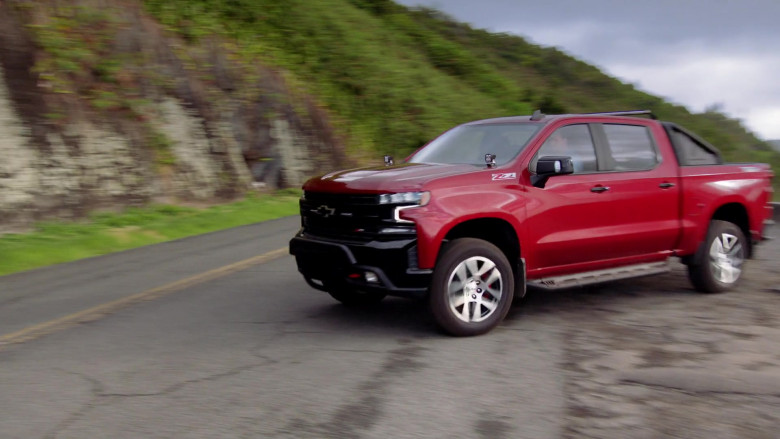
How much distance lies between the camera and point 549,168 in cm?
702

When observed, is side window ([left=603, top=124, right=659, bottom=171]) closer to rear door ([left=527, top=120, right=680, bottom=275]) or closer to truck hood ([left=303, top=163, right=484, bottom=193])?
rear door ([left=527, top=120, right=680, bottom=275])

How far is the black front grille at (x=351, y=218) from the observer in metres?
6.52

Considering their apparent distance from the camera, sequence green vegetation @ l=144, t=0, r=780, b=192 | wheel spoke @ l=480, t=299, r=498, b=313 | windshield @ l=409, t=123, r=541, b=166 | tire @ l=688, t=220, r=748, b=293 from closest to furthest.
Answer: wheel spoke @ l=480, t=299, r=498, b=313 → windshield @ l=409, t=123, r=541, b=166 → tire @ l=688, t=220, r=748, b=293 → green vegetation @ l=144, t=0, r=780, b=192

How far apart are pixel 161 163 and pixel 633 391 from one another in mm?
12537

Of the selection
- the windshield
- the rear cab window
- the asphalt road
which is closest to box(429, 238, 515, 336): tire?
the asphalt road

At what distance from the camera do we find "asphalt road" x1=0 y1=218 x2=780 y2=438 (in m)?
4.70

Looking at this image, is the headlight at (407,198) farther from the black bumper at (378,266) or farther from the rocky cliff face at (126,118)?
the rocky cliff face at (126,118)

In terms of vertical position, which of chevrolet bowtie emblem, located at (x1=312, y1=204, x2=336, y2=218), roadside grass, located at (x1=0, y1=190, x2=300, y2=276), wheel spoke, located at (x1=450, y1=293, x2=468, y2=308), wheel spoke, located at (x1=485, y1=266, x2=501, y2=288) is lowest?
roadside grass, located at (x1=0, y1=190, x2=300, y2=276)

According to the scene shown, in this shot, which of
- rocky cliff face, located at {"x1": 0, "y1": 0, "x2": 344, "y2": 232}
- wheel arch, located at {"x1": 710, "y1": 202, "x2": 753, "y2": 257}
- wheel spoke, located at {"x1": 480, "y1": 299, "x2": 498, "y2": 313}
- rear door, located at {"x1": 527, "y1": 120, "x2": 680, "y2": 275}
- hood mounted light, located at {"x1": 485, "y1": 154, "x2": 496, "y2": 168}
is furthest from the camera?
rocky cliff face, located at {"x1": 0, "y1": 0, "x2": 344, "y2": 232}

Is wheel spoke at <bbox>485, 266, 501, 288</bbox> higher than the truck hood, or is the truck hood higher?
the truck hood

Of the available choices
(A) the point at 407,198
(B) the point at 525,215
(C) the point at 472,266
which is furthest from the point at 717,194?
(A) the point at 407,198

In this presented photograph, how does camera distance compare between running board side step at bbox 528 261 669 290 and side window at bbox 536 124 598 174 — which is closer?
running board side step at bbox 528 261 669 290

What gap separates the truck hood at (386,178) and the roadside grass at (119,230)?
544 cm

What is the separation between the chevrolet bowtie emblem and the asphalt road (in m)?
0.98
